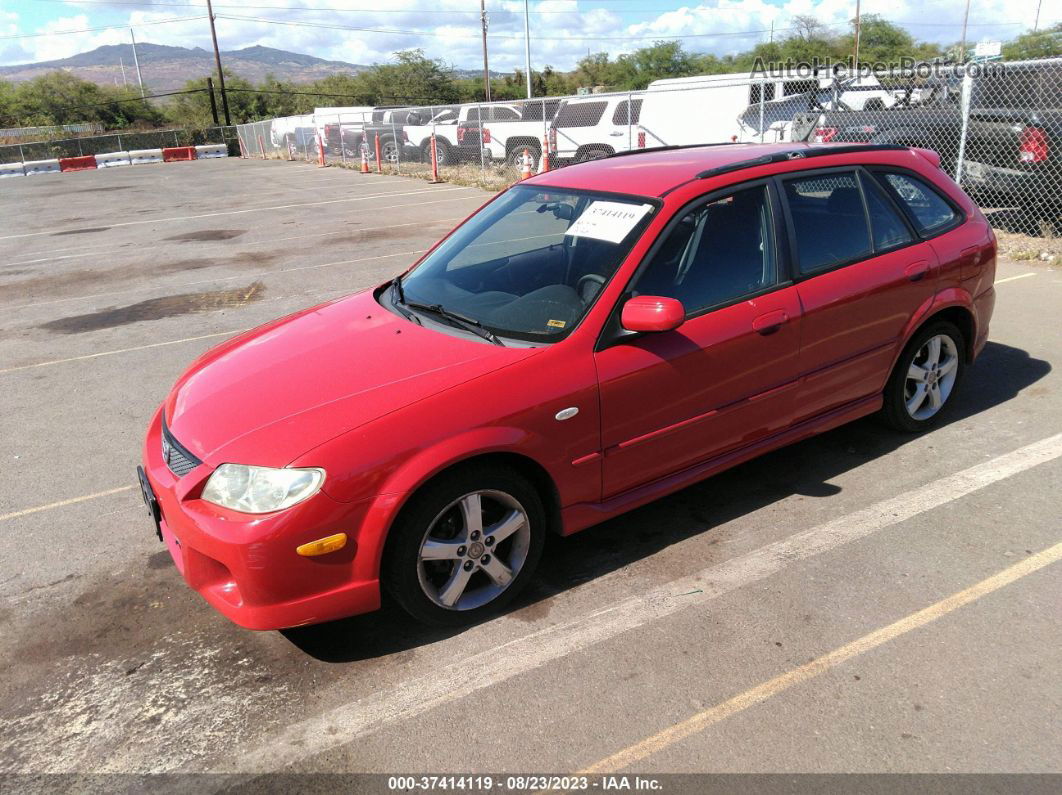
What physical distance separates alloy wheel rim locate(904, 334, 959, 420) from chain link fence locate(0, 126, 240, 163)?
45.7 metres

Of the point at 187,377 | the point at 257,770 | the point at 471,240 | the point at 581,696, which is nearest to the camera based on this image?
the point at 257,770

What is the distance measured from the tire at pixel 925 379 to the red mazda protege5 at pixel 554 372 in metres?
0.02

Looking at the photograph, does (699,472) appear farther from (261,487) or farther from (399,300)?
(261,487)

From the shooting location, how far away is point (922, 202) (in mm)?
4750

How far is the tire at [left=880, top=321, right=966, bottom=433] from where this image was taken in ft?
15.4

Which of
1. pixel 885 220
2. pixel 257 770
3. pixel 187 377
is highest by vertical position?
pixel 885 220

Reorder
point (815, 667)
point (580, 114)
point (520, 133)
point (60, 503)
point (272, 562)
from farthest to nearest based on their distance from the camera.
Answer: point (520, 133) → point (580, 114) → point (60, 503) → point (815, 667) → point (272, 562)

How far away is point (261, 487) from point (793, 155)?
308cm

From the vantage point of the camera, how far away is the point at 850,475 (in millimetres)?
4480

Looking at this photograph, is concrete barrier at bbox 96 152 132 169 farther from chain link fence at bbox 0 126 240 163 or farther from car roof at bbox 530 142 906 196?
car roof at bbox 530 142 906 196

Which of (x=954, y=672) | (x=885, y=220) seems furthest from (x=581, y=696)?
(x=885, y=220)

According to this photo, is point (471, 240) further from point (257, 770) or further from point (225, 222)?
point (225, 222)

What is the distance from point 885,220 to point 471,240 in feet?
7.38

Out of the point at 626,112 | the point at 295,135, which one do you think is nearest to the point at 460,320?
the point at 626,112
